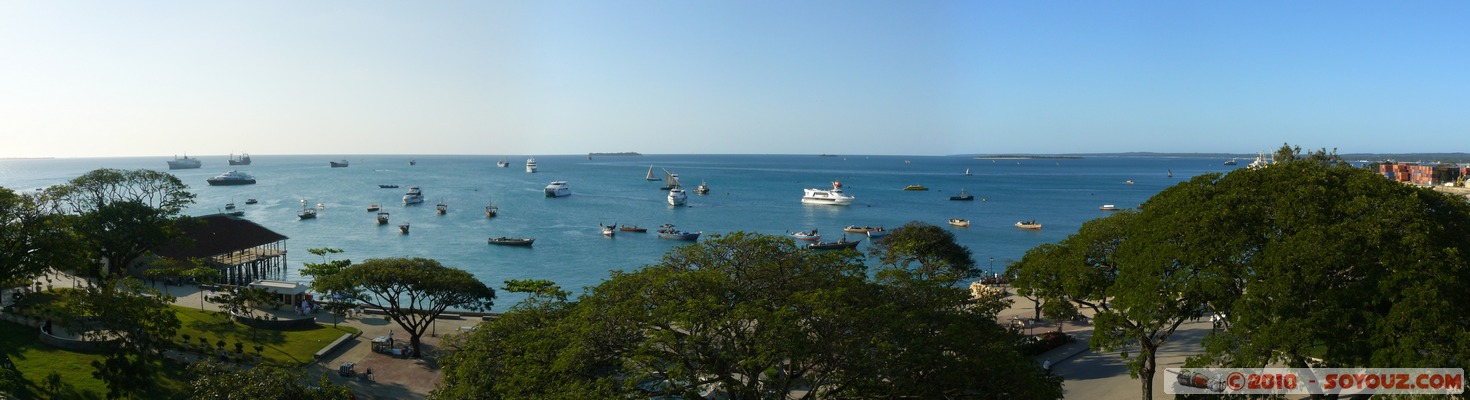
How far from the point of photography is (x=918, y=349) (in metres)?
10.3

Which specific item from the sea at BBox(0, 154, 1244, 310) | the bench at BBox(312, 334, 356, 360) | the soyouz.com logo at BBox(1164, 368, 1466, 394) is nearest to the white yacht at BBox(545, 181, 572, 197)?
the sea at BBox(0, 154, 1244, 310)

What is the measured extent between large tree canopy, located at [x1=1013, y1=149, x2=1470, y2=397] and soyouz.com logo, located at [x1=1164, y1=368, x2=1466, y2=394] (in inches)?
7.4

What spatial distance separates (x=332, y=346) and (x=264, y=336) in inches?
99.4

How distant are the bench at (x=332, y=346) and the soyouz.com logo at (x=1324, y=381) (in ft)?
70.6

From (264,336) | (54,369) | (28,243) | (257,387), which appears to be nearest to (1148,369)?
(257,387)

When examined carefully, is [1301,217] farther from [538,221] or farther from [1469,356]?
[538,221]

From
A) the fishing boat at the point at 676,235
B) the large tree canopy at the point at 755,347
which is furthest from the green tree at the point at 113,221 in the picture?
the fishing boat at the point at 676,235

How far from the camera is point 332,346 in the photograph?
22.9 m

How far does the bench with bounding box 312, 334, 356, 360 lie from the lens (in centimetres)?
2188

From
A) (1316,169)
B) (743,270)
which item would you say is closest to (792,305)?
(743,270)

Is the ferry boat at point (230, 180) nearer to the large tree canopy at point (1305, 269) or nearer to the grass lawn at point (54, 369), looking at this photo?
the grass lawn at point (54, 369)

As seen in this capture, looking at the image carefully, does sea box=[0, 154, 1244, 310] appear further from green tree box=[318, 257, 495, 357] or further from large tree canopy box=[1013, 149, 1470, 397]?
large tree canopy box=[1013, 149, 1470, 397]

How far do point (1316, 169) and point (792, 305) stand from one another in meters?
9.07

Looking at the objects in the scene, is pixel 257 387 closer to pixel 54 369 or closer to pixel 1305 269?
pixel 54 369
